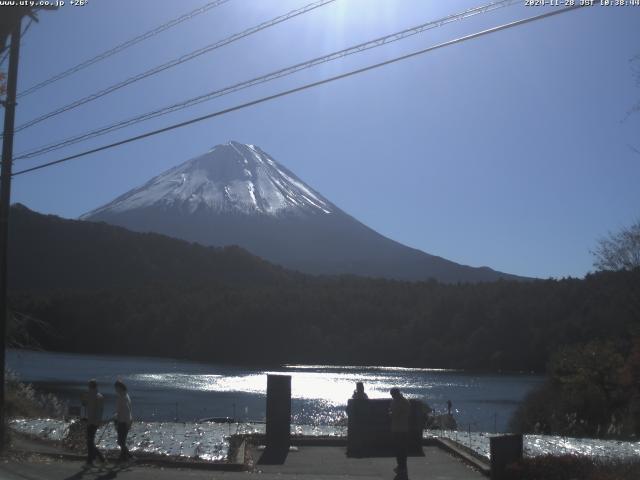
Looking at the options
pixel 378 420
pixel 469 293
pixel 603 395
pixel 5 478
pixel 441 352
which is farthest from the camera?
pixel 469 293

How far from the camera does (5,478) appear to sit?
37.3ft

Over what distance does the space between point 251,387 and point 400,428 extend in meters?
46.4

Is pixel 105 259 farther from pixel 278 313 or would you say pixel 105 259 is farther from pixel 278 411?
pixel 278 411

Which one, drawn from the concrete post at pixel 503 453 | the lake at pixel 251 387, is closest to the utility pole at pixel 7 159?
the concrete post at pixel 503 453

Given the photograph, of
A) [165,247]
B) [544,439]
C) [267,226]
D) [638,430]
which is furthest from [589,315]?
[267,226]

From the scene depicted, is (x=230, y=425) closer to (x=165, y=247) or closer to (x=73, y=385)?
(x=73, y=385)

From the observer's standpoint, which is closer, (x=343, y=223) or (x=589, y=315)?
(x=589, y=315)

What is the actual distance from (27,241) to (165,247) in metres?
18.8

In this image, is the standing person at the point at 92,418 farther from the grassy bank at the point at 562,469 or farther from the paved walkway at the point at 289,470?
the grassy bank at the point at 562,469

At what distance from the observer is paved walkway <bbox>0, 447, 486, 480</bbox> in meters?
11.8

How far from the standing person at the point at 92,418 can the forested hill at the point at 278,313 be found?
55.5m

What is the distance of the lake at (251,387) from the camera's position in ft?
131

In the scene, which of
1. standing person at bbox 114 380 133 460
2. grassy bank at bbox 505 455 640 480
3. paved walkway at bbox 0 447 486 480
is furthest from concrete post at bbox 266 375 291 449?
grassy bank at bbox 505 455 640 480

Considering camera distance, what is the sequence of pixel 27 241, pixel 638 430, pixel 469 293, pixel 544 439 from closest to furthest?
pixel 544 439 < pixel 638 430 < pixel 469 293 < pixel 27 241
